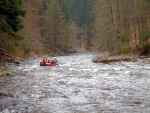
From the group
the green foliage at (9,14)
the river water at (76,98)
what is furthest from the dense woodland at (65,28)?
the river water at (76,98)

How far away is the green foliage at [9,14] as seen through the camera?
19670 millimetres

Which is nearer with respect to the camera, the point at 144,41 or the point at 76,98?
the point at 76,98

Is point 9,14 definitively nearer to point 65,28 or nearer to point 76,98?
point 76,98

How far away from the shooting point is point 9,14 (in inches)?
812

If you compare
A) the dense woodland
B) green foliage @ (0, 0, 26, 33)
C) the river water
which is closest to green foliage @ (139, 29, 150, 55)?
the dense woodland

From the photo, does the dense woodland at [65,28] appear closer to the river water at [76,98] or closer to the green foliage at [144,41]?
the green foliage at [144,41]

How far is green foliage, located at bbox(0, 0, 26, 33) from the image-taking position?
19.7 meters

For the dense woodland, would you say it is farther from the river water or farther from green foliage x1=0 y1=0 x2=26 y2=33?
the river water

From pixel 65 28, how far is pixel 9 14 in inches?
1880

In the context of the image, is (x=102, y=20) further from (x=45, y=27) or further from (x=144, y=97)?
(x=144, y=97)

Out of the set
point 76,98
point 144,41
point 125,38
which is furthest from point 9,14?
point 125,38

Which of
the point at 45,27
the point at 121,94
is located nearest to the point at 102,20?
the point at 45,27

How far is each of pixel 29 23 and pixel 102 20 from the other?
1967 cm

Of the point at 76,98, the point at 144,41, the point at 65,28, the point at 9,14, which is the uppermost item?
the point at 65,28
